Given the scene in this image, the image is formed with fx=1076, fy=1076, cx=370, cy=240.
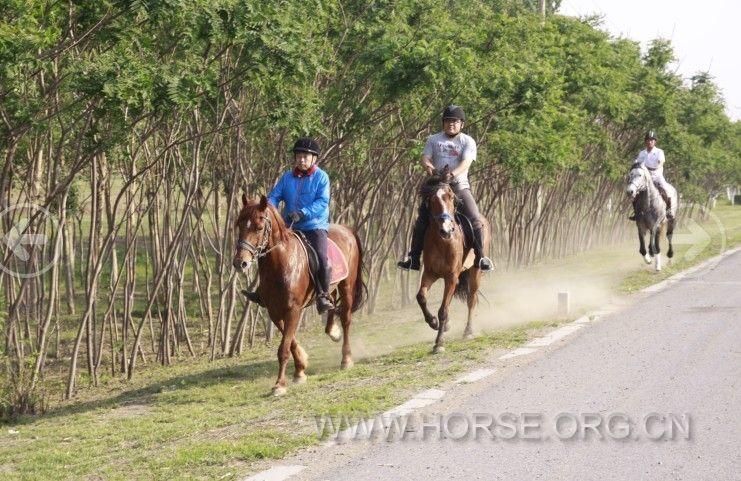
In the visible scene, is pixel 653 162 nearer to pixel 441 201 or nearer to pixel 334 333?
pixel 441 201

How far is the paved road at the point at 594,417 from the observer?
25.0 ft

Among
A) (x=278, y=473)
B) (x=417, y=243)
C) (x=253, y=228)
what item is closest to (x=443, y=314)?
(x=417, y=243)

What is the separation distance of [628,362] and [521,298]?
8753mm

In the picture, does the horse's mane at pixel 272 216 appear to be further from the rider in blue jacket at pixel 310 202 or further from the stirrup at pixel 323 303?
the stirrup at pixel 323 303

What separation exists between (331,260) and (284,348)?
158 centimetres

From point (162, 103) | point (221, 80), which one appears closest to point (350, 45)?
point (221, 80)

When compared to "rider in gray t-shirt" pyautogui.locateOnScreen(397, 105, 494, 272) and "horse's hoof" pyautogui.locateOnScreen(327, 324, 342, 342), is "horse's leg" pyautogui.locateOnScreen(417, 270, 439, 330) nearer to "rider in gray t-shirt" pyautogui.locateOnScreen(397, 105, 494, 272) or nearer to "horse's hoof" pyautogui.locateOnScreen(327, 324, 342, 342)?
"rider in gray t-shirt" pyautogui.locateOnScreen(397, 105, 494, 272)

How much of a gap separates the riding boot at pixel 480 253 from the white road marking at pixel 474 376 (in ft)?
11.0

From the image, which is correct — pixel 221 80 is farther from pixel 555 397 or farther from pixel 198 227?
pixel 555 397

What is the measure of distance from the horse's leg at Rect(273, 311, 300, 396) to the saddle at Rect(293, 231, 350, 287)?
0.63 m

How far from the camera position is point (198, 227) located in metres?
20.9

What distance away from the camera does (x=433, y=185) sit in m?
13.8

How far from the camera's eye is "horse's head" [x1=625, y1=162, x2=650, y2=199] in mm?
22770

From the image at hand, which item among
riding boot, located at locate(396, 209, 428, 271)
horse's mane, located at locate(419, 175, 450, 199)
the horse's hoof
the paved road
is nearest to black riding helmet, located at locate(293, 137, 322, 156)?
horse's mane, located at locate(419, 175, 450, 199)
